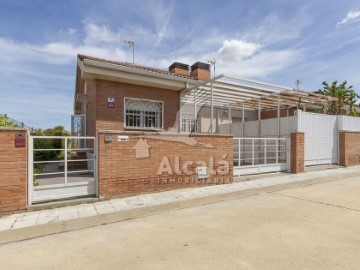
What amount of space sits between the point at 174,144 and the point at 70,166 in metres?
5.06

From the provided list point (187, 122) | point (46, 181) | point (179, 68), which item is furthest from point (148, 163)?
point (179, 68)

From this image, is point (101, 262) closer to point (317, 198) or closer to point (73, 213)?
point (73, 213)

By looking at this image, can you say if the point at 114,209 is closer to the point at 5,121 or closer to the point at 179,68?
the point at 179,68

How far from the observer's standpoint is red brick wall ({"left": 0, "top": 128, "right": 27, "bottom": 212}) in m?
4.97

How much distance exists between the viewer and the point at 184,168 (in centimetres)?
725

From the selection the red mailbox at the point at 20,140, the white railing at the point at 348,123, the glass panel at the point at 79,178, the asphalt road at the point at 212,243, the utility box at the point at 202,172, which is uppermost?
the white railing at the point at 348,123

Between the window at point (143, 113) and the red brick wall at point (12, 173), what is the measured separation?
4333 millimetres

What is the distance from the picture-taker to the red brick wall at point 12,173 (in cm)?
497

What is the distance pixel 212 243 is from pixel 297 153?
7808 mm

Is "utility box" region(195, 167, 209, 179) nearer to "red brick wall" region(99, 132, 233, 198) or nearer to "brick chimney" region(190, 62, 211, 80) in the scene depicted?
"red brick wall" region(99, 132, 233, 198)

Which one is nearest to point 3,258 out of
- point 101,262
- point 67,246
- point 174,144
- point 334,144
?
point 67,246

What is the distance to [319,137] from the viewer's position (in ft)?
38.5

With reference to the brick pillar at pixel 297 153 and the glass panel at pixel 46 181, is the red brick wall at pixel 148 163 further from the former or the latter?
the brick pillar at pixel 297 153

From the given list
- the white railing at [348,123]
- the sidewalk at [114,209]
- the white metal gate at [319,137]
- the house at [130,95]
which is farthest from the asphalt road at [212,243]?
the white railing at [348,123]
